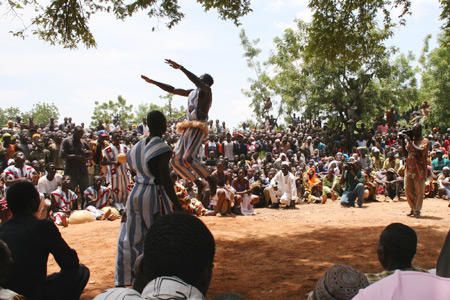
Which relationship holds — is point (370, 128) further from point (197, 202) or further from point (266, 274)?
point (266, 274)

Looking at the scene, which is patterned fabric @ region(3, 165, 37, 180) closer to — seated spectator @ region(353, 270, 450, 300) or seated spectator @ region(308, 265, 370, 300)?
seated spectator @ region(308, 265, 370, 300)

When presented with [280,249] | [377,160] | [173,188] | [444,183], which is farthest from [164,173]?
[377,160]

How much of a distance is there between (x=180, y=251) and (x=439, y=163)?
51.2 feet

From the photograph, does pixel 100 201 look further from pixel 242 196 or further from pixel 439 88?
pixel 439 88

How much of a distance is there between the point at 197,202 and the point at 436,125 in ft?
75.4

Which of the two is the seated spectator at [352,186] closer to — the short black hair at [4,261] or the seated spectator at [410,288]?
the short black hair at [4,261]

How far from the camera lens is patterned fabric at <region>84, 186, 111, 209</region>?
1159cm

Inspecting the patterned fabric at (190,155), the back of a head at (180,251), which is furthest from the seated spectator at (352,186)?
the back of a head at (180,251)

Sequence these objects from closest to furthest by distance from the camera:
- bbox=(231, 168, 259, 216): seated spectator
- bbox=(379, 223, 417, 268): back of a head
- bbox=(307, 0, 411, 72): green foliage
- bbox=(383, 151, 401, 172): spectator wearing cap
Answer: bbox=(379, 223, 417, 268): back of a head < bbox=(307, 0, 411, 72): green foliage < bbox=(231, 168, 259, 216): seated spectator < bbox=(383, 151, 401, 172): spectator wearing cap

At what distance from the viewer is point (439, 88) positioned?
3028cm

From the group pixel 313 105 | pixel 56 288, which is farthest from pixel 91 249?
pixel 313 105

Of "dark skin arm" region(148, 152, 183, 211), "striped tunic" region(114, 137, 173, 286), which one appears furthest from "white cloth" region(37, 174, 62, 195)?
"dark skin arm" region(148, 152, 183, 211)

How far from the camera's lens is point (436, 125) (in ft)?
97.3

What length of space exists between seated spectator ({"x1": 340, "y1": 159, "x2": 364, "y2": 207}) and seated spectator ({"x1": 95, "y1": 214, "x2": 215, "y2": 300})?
38.8ft
